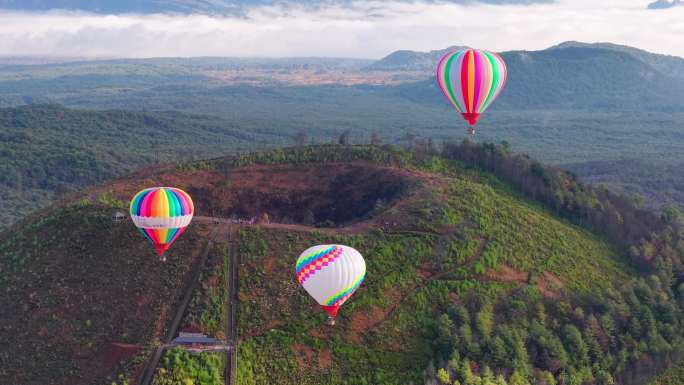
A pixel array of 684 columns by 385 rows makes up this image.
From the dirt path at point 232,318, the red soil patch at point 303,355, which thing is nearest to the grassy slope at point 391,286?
the red soil patch at point 303,355

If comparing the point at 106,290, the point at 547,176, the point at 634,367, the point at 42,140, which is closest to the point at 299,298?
the point at 106,290

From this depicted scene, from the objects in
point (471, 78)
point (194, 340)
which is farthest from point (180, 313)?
point (471, 78)

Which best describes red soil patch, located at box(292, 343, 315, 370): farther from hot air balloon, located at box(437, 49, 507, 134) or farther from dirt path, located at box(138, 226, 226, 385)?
hot air balloon, located at box(437, 49, 507, 134)

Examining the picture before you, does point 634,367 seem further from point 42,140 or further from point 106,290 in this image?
point 42,140

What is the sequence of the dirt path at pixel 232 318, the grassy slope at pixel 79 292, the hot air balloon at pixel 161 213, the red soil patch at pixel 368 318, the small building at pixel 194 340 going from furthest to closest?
the red soil patch at pixel 368 318
the hot air balloon at pixel 161 213
the grassy slope at pixel 79 292
the small building at pixel 194 340
the dirt path at pixel 232 318

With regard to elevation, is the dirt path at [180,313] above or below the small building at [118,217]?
below

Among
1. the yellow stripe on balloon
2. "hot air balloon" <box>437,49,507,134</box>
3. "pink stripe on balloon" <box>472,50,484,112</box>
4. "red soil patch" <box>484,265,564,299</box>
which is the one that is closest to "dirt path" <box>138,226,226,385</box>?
"hot air balloon" <box>437,49,507,134</box>

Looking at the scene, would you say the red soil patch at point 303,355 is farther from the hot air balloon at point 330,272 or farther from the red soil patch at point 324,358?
the hot air balloon at point 330,272
